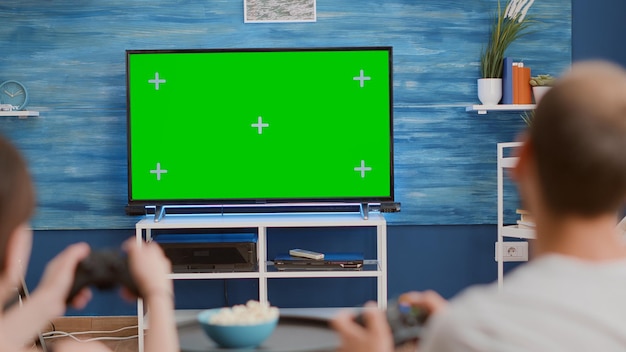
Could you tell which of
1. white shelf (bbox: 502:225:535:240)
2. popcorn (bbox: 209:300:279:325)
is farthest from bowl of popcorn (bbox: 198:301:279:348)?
white shelf (bbox: 502:225:535:240)

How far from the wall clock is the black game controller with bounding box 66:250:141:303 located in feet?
12.1

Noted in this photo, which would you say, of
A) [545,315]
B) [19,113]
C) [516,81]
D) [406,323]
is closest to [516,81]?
[516,81]

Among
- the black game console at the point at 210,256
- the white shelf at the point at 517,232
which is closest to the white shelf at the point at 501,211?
the white shelf at the point at 517,232

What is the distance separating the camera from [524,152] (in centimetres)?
107

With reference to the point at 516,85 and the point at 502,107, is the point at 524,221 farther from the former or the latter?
the point at 516,85

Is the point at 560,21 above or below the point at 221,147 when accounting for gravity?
above

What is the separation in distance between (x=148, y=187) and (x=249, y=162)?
532mm

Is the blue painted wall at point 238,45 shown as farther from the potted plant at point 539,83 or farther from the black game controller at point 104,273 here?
the black game controller at point 104,273

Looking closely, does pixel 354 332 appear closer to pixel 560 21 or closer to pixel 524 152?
pixel 524 152

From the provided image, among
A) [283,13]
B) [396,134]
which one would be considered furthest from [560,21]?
[283,13]

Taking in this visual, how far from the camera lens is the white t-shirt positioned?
89 centimetres

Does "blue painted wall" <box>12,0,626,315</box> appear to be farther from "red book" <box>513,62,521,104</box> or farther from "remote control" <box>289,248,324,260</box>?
"remote control" <box>289,248,324,260</box>

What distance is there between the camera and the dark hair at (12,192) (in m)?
1.09

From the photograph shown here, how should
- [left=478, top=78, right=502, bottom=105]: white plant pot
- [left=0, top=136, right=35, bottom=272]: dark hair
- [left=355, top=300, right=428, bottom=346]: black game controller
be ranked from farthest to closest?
[left=478, top=78, right=502, bottom=105]: white plant pot → [left=355, top=300, right=428, bottom=346]: black game controller → [left=0, top=136, right=35, bottom=272]: dark hair
